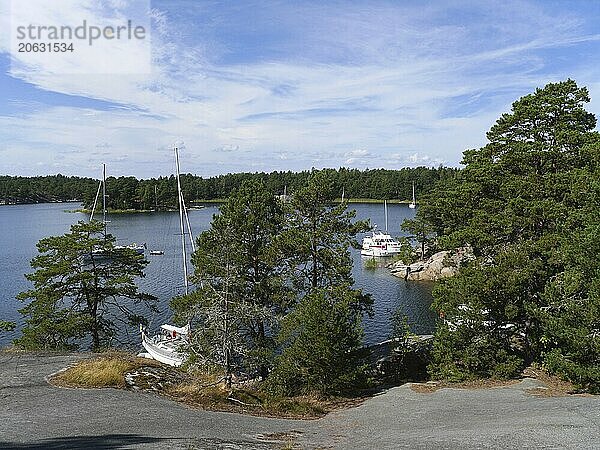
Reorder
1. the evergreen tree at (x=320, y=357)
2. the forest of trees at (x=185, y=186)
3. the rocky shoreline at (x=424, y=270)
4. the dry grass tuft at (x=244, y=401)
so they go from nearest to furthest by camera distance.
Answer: the dry grass tuft at (x=244, y=401)
the evergreen tree at (x=320, y=357)
the rocky shoreline at (x=424, y=270)
the forest of trees at (x=185, y=186)

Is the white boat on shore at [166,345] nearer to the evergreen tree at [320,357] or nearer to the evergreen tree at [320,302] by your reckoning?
the evergreen tree at [320,302]

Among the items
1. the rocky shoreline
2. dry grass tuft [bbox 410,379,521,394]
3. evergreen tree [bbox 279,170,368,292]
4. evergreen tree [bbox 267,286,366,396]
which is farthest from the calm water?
evergreen tree [bbox 267,286,366,396]

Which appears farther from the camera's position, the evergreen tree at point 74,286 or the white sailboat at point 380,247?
the white sailboat at point 380,247

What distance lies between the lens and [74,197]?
172875 mm

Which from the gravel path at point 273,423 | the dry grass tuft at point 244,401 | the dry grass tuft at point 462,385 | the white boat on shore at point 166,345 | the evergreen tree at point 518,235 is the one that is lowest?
the white boat on shore at point 166,345

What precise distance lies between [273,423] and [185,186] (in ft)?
426

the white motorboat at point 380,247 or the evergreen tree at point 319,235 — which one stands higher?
the evergreen tree at point 319,235

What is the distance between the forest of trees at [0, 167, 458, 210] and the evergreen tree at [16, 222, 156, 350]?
6376cm

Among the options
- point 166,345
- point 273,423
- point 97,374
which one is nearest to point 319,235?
point 273,423

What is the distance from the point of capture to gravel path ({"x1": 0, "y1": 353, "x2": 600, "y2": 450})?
392 inches

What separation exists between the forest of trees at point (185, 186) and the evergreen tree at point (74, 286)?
63.8 metres

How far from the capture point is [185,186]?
138625 millimetres

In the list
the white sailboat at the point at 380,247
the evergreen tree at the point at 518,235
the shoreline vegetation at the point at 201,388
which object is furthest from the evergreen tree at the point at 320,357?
the white sailboat at the point at 380,247

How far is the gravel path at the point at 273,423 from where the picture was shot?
32.7 feet
